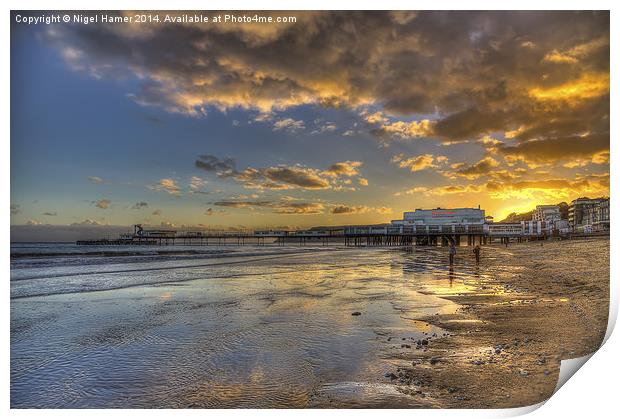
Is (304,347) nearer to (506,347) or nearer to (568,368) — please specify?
(506,347)

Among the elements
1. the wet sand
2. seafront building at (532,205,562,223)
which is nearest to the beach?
the wet sand

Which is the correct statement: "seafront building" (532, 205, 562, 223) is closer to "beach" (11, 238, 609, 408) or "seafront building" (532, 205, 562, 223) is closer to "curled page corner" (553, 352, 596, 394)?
"beach" (11, 238, 609, 408)

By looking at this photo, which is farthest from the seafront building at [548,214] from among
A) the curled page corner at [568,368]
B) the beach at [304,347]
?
the curled page corner at [568,368]

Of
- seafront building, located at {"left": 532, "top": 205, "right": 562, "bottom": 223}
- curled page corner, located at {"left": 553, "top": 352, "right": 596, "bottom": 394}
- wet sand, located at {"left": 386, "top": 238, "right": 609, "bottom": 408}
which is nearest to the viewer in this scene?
wet sand, located at {"left": 386, "top": 238, "right": 609, "bottom": 408}

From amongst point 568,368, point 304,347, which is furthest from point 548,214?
point 304,347

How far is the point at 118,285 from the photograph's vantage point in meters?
9.89

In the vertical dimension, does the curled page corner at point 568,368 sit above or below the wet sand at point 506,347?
below

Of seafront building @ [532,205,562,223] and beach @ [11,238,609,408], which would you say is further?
seafront building @ [532,205,562,223]

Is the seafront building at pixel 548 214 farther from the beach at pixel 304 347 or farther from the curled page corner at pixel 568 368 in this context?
the curled page corner at pixel 568 368

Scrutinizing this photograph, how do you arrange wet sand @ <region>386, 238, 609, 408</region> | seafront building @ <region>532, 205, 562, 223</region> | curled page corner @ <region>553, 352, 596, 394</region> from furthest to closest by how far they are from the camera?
seafront building @ <region>532, 205, 562, 223</region>
curled page corner @ <region>553, 352, 596, 394</region>
wet sand @ <region>386, 238, 609, 408</region>

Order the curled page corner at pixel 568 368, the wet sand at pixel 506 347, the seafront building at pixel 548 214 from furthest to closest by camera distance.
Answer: the seafront building at pixel 548 214 → the curled page corner at pixel 568 368 → the wet sand at pixel 506 347

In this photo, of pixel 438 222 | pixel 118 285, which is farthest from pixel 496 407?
pixel 438 222
